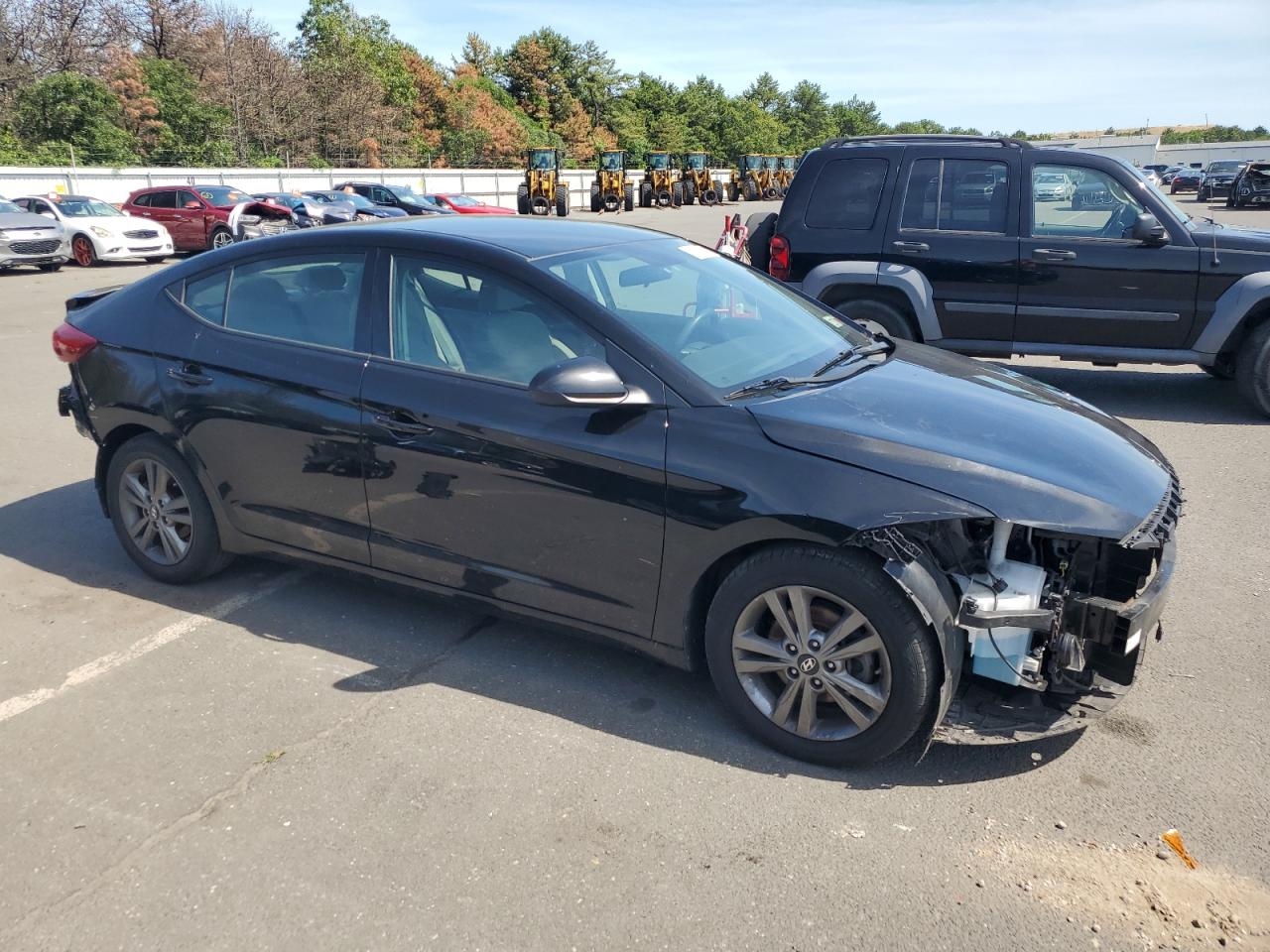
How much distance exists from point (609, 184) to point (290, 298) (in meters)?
40.4

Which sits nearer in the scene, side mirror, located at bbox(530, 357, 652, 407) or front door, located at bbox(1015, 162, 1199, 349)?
side mirror, located at bbox(530, 357, 652, 407)

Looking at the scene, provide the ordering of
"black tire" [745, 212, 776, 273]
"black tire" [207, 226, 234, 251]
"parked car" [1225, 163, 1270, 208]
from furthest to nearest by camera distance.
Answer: "parked car" [1225, 163, 1270, 208], "black tire" [207, 226, 234, 251], "black tire" [745, 212, 776, 273]

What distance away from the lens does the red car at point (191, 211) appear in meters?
24.0

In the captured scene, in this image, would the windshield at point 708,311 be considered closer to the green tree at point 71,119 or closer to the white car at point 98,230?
the white car at point 98,230

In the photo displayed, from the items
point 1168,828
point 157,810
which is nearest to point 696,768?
point 1168,828

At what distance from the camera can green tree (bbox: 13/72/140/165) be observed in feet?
126

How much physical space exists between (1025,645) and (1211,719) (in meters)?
0.98

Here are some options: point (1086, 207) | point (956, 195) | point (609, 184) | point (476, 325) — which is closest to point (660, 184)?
point (609, 184)

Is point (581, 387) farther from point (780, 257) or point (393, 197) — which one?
point (393, 197)

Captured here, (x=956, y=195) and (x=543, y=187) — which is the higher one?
(x=956, y=195)

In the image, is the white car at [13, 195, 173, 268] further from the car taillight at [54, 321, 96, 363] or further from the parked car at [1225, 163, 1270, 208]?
the parked car at [1225, 163, 1270, 208]

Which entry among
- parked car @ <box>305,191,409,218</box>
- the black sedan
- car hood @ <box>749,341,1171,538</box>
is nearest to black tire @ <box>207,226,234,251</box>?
parked car @ <box>305,191,409,218</box>

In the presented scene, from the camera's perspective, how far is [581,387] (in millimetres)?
3312

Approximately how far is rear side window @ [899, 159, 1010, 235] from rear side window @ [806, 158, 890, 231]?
26 centimetres
